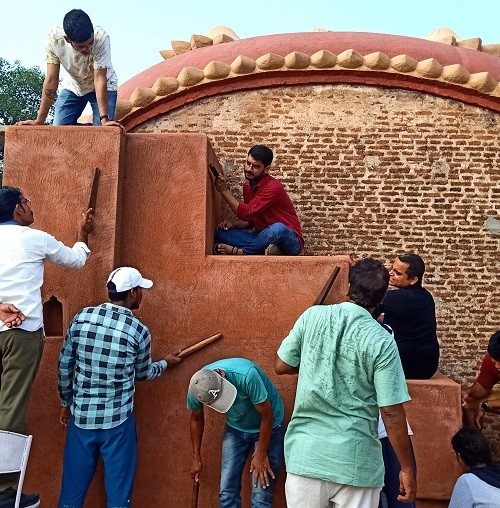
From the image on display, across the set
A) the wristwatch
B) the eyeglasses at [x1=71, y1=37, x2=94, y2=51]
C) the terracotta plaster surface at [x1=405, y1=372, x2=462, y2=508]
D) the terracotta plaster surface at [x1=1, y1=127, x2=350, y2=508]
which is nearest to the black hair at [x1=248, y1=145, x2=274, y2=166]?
the terracotta plaster surface at [x1=1, y1=127, x2=350, y2=508]

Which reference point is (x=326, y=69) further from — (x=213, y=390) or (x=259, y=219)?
(x=213, y=390)

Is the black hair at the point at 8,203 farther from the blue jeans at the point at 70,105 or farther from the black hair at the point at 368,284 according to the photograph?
the black hair at the point at 368,284

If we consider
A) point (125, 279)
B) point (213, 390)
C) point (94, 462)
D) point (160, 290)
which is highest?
point (125, 279)

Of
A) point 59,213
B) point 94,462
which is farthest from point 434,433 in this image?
point 59,213

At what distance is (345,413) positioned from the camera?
8.79 feet

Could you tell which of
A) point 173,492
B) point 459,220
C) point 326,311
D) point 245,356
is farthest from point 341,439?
point 459,220

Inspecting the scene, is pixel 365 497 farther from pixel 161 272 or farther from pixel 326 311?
pixel 161 272

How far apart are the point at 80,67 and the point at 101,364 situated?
239cm

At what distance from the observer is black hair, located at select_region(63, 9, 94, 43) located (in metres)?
4.22

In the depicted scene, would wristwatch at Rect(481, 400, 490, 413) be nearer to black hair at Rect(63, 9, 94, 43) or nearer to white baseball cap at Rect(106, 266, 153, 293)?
white baseball cap at Rect(106, 266, 153, 293)

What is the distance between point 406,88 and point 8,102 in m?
16.1

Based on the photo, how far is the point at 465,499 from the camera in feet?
10.8

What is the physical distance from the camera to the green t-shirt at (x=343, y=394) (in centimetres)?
262

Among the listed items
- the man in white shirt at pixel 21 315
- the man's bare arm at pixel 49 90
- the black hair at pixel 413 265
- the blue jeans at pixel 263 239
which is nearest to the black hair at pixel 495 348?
the black hair at pixel 413 265
